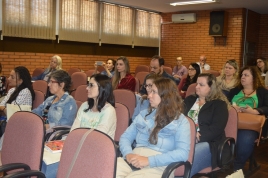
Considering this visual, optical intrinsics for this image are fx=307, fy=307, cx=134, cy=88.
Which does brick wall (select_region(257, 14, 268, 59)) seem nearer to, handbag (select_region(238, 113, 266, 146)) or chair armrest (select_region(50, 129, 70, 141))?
handbag (select_region(238, 113, 266, 146))

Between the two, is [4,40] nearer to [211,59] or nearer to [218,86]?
[218,86]

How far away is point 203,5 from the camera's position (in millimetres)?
9414

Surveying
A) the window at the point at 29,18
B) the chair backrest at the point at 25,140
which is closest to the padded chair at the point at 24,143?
the chair backrest at the point at 25,140

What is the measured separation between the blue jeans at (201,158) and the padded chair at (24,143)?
129 cm

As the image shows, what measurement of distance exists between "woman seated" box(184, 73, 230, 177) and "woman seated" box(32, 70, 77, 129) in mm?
1274

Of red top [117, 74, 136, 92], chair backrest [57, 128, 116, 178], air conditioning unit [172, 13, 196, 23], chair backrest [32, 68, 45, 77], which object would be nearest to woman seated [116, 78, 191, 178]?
chair backrest [57, 128, 116, 178]

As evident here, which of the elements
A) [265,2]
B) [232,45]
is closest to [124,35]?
[232,45]

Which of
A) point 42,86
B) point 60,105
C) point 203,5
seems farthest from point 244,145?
point 203,5

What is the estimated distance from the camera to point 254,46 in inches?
420

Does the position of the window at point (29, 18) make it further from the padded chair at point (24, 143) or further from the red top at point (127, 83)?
the padded chair at point (24, 143)

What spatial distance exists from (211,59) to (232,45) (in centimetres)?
83

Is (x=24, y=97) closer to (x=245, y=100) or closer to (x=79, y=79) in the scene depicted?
(x=79, y=79)

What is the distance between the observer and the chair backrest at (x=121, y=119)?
3.01 meters

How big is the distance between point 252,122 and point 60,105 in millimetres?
2146
